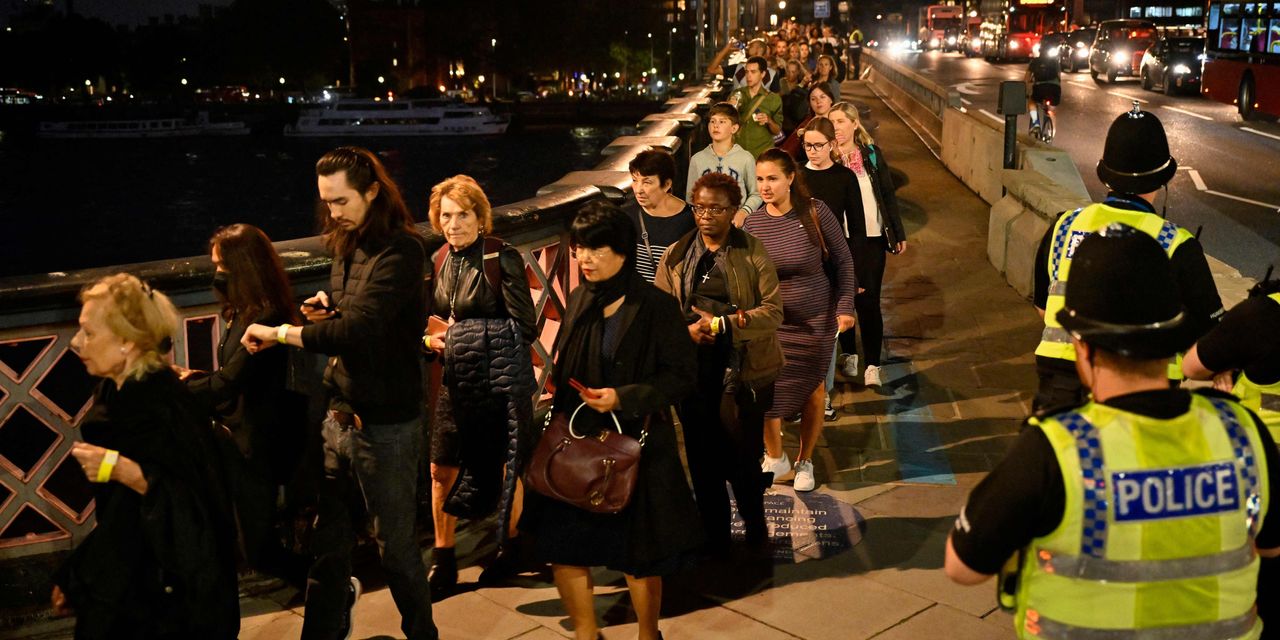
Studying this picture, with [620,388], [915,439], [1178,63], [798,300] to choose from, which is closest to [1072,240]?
[620,388]

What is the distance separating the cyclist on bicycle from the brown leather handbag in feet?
55.6

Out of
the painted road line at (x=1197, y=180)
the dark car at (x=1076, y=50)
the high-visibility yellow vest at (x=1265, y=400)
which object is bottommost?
the painted road line at (x=1197, y=180)

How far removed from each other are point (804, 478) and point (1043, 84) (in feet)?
48.9

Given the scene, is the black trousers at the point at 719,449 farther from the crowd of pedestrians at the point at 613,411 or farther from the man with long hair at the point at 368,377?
the man with long hair at the point at 368,377

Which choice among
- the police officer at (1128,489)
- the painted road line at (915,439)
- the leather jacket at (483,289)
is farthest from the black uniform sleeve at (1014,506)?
the painted road line at (915,439)

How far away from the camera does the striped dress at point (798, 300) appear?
6707 mm

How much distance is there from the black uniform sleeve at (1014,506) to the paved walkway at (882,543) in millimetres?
2551

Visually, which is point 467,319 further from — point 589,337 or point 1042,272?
point 1042,272

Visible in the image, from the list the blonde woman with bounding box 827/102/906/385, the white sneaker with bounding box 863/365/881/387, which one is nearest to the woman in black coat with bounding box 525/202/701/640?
the blonde woman with bounding box 827/102/906/385

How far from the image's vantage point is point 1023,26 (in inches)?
2302

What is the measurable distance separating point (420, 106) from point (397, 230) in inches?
4844

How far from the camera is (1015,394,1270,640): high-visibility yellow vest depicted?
99.8 inches

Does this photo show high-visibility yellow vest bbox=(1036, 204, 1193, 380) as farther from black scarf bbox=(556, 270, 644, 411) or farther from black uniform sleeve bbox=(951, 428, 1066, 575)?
black uniform sleeve bbox=(951, 428, 1066, 575)

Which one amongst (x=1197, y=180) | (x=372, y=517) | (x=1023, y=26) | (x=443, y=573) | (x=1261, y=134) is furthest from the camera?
(x=1023, y=26)
